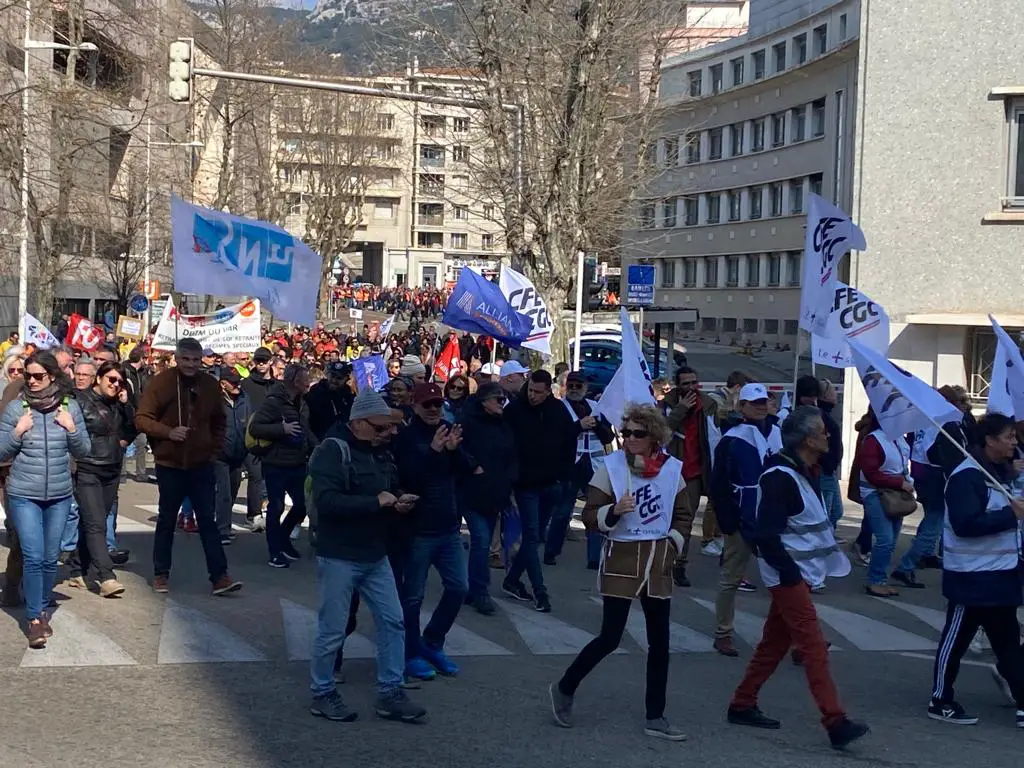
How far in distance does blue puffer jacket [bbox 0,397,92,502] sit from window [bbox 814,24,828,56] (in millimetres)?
45445

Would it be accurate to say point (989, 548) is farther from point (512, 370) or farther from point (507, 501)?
point (512, 370)

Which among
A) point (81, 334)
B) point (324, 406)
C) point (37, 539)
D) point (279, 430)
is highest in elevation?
point (81, 334)

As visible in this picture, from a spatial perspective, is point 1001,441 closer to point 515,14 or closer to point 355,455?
point 355,455

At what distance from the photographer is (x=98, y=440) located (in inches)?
389

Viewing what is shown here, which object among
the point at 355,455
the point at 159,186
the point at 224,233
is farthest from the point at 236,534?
the point at 159,186

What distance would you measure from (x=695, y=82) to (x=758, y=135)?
500cm

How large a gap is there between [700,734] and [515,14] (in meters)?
18.2

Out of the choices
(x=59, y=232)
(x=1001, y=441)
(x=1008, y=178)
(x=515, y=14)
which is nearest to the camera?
(x=1001, y=441)

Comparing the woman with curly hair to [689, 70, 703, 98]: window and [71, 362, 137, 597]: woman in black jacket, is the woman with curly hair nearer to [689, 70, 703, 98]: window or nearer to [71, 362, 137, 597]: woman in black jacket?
[71, 362, 137, 597]: woman in black jacket

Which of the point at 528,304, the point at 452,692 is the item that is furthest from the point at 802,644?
the point at 528,304

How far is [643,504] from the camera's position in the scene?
6957 mm

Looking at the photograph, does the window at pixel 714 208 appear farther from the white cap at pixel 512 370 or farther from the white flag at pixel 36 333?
the white cap at pixel 512 370

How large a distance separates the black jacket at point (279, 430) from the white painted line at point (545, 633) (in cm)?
255

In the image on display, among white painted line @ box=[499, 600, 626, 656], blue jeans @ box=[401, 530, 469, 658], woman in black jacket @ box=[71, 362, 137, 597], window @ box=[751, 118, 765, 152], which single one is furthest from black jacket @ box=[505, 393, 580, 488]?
window @ box=[751, 118, 765, 152]
